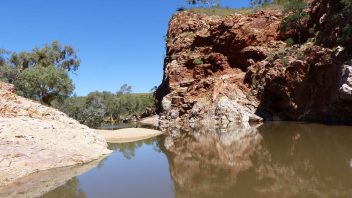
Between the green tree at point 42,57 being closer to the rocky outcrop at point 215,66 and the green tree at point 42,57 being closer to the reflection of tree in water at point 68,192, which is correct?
the rocky outcrop at point 215,66

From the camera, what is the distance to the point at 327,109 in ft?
105

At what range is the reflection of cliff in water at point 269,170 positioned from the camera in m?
9.73

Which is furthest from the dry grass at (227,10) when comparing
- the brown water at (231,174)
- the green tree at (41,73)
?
the brown water at (231,174)

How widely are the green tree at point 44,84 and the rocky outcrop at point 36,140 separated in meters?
19.3

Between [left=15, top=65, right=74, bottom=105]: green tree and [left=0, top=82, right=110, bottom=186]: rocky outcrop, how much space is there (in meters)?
19.3

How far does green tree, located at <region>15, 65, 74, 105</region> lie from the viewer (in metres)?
40.6

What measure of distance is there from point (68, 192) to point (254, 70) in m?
37.1

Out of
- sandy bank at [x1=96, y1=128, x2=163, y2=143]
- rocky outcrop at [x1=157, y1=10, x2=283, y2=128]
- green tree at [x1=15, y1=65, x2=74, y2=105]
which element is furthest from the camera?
rocky outcrop at [x1=157, y1=10, x2=283, y2=128]

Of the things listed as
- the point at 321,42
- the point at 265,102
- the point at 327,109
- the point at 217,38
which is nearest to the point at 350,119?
the point at 327,109

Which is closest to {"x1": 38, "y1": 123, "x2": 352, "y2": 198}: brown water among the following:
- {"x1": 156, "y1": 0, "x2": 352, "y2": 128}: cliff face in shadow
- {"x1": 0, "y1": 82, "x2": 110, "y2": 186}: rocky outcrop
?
{"x1": 0, "y1": 82, "x2": 110, "y2": 186}: rocky outcrop

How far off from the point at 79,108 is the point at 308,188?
49.5 metres

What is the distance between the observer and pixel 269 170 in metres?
12.6

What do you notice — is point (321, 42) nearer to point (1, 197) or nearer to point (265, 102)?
point (265, 102)

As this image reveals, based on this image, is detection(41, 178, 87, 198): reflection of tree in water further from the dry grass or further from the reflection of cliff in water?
the dry grass
